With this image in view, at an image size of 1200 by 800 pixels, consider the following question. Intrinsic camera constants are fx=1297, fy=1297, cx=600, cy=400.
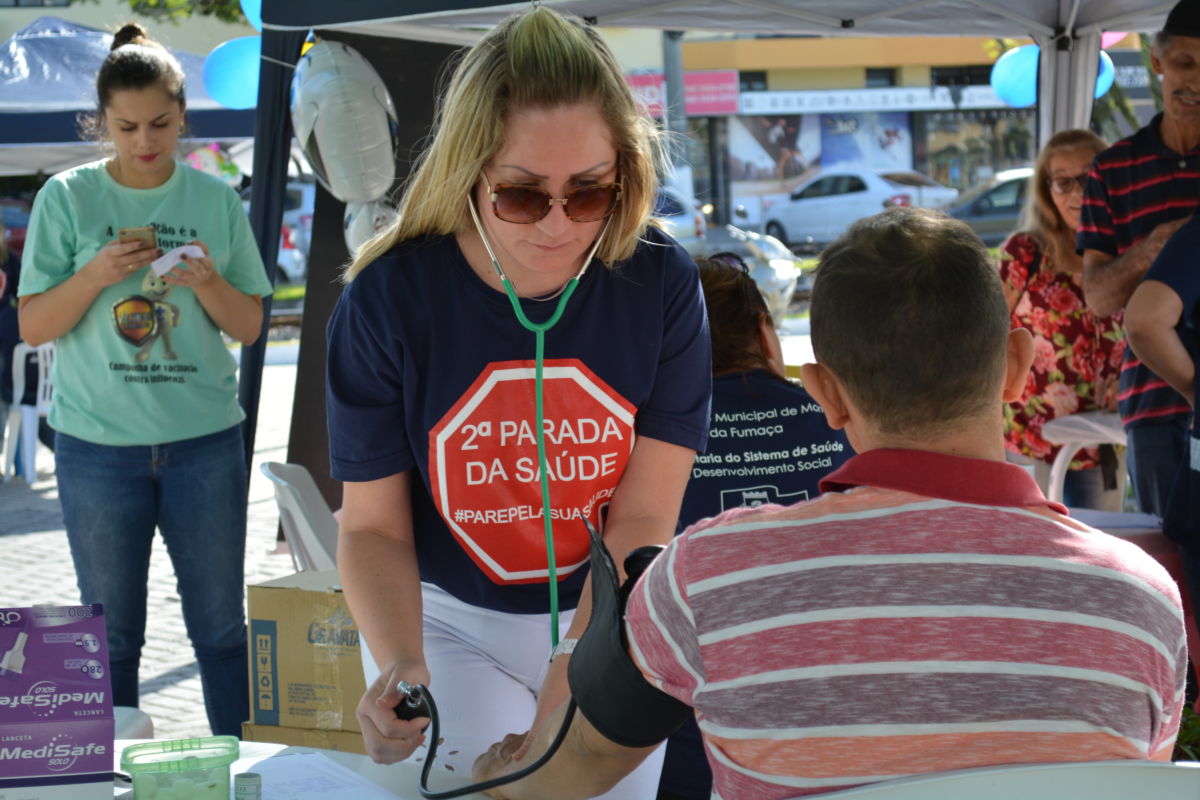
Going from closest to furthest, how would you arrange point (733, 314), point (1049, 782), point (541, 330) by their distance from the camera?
point (1049, 782) → point (541, 330) → point (733, 314)

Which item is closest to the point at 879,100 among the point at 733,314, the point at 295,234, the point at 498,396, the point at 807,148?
the point at 807,148

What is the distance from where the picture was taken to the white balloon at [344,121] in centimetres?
461

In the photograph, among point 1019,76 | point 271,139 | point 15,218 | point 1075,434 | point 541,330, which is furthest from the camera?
point 15,218

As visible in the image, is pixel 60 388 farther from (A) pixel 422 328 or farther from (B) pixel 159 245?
(A) pixel 422 328

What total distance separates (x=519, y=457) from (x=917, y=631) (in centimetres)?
83

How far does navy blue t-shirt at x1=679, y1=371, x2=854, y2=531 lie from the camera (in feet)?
8.80

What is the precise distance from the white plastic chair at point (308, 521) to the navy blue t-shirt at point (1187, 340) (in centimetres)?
225

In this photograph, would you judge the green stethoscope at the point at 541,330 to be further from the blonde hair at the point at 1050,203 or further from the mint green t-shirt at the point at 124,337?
the blonde hair at the point at 1050,203

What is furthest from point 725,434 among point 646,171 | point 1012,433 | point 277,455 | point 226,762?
point 277,455

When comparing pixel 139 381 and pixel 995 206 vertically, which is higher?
pixel 995 206

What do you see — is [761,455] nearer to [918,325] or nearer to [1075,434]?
[918,325]

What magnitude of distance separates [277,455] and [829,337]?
27.0 feet

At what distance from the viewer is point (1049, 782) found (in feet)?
3.55

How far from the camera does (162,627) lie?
545 cm
